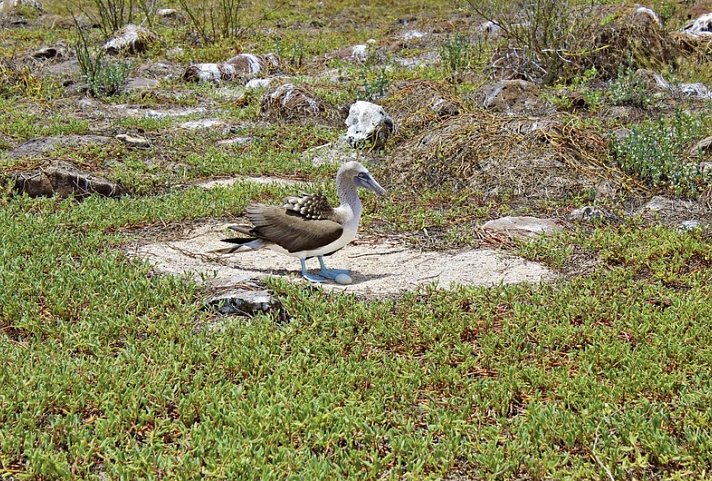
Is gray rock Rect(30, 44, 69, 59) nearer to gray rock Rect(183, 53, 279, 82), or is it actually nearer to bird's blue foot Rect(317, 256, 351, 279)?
gray rock Rect(183, 53, 279, 82)

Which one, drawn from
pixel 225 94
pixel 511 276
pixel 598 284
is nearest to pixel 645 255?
pixel 598 284

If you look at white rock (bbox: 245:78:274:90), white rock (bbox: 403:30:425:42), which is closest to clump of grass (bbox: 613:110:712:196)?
white rock (bbox: 245:78:274:90)

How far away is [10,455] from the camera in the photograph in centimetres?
352

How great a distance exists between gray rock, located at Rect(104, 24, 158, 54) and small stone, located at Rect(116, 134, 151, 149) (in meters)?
7.71

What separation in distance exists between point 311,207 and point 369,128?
439 cm

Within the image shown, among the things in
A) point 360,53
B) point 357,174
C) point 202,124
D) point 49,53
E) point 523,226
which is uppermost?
point 357,174

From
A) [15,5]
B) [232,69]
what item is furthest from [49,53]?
[15,5]

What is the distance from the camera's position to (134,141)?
9.82 meters

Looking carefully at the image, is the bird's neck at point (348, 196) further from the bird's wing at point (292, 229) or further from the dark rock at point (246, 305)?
the dark rock at point (246, 305)

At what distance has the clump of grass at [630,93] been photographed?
35.2 feet

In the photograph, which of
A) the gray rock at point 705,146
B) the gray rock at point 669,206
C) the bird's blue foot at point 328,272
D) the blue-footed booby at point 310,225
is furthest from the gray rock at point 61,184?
the gray rock at point 705,146

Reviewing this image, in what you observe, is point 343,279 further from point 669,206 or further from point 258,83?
point 258,83

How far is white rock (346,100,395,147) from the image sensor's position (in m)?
9.84

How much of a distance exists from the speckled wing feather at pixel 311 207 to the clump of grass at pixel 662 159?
3857 millimetres
